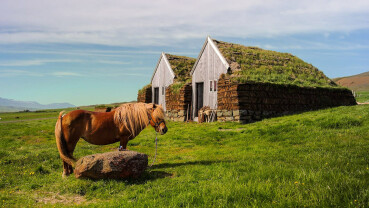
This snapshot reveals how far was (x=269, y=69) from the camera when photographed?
23500mm

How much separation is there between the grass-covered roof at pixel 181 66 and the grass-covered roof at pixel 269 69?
5.60 m

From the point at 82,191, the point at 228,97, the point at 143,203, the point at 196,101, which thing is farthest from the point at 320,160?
the point at 196,101

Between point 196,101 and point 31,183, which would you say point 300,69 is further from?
point 31,183

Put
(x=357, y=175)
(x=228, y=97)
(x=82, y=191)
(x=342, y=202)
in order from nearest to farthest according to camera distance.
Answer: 1. (x=342, y=202)
2. (x=357, y=175)
3. (x=82, y=191)
4. (x=228, y=97)

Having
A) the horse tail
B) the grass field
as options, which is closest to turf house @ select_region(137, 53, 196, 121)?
the grass field

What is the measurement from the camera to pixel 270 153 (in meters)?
9.49

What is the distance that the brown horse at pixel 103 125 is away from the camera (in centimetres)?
712

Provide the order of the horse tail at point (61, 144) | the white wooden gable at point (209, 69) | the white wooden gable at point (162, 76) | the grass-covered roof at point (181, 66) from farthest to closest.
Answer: the white wooden gable at point (162, 76), the grass-covered roof at point (181, 66), the white wooden gable at point (209, 69), the horse tail at point (61, 144)

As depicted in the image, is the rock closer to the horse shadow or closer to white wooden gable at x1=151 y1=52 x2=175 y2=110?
the horse shadow

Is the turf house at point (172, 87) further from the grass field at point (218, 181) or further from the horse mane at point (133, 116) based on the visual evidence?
the horse mane at point (133, 116)

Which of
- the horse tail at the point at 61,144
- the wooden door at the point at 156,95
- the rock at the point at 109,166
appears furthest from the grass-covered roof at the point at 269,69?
the horse tail at the point at 61,144

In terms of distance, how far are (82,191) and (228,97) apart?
15.3 m

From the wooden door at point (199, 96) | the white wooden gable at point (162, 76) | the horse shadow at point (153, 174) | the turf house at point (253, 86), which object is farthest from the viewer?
the white wooden gable at point (162, 76)

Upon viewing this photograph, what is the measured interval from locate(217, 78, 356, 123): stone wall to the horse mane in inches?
489
